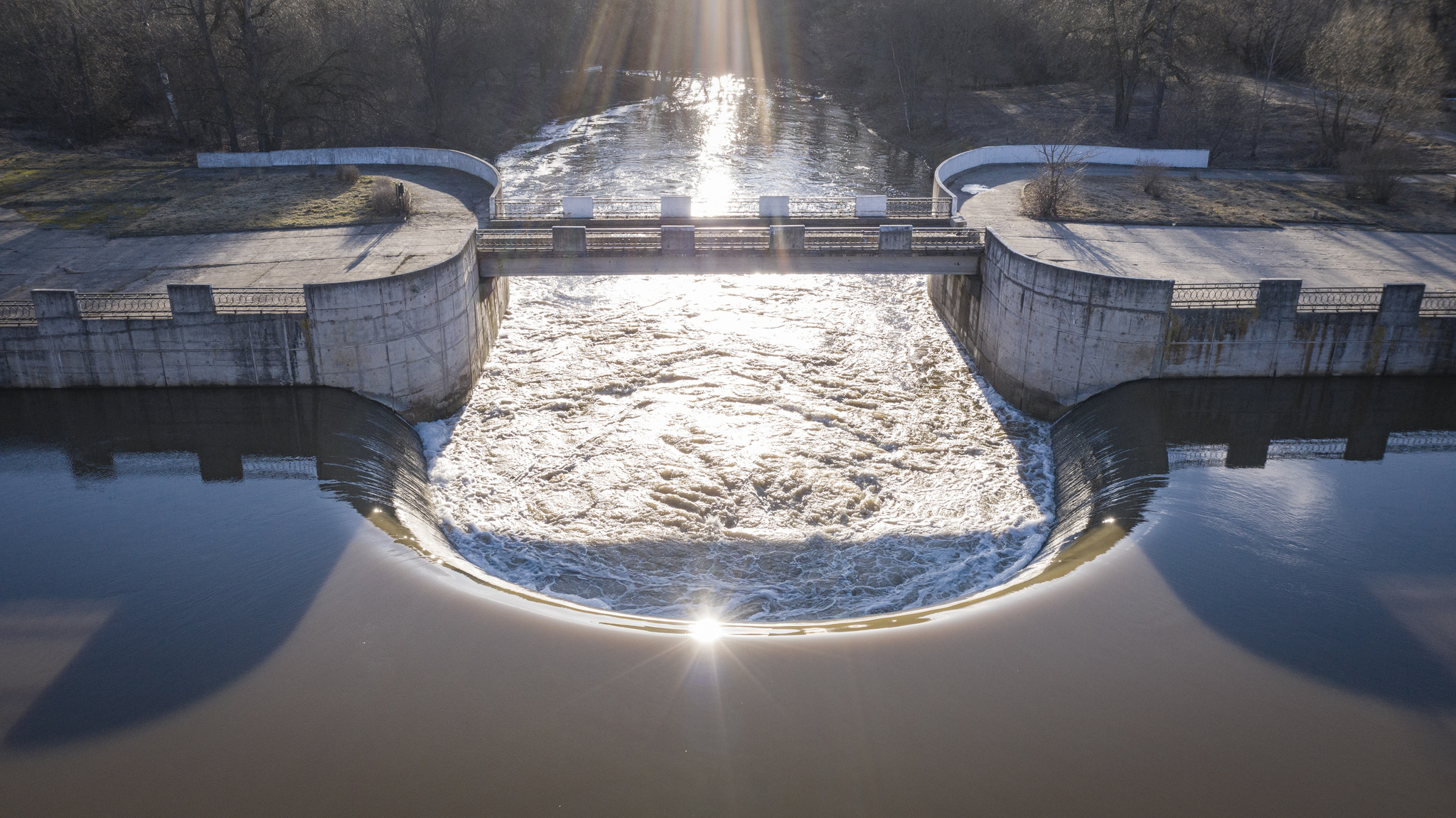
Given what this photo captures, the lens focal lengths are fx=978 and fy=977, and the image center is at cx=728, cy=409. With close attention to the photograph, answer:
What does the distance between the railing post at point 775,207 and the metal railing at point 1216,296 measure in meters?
13.5

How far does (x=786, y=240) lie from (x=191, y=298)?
17125mm

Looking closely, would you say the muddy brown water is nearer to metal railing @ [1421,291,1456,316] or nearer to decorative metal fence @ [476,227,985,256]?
metal railing @ [1421,291,1456,316]

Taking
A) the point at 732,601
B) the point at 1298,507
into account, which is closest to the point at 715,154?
the point at 1298,507

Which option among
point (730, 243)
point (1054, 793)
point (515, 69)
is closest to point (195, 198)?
point (730, 243)

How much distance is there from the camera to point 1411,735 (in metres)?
15.3

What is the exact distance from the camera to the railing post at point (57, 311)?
26.2 meters

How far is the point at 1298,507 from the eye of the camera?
22.5 m

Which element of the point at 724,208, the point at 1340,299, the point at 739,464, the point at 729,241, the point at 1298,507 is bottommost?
the point at 739,464

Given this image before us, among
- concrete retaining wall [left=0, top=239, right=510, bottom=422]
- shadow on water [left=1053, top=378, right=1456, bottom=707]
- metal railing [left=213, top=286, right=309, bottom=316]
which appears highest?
metal railing [left=213, top=286, right=309, bottom=316]

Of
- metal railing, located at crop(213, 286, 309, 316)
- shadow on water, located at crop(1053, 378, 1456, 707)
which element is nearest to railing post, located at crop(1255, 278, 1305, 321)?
shadow on water, located at crop(1053, 378, 1456, 707)

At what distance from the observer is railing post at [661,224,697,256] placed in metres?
31.0

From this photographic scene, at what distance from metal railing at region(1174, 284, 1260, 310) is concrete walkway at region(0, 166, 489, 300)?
2178cm

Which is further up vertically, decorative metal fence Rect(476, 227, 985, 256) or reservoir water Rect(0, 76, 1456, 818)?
decorative metal fence Rect(476, 227, 985, 256)

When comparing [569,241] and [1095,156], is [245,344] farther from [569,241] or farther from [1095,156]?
[1095,156]
